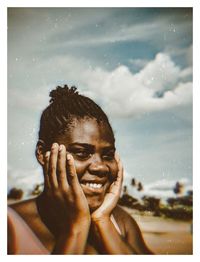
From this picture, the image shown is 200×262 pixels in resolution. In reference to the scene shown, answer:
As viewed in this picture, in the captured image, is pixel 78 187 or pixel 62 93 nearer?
pixel 78 187

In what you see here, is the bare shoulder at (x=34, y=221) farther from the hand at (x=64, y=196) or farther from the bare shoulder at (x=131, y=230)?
the bare shoulder at (x=131, y=230)

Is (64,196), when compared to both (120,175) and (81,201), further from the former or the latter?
(120,175)

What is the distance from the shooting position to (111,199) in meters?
2.68

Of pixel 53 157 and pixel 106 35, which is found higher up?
pixel 106 35

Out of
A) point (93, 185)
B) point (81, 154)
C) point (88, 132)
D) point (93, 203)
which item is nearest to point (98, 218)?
point (93, 203)

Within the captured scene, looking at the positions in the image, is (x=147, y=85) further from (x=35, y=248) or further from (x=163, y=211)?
(x=35, y=248)

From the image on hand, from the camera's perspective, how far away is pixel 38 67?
2.75m

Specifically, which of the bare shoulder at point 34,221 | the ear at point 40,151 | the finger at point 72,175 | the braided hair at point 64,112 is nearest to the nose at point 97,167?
Result: the finger at point 72,175

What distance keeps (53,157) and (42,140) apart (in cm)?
14

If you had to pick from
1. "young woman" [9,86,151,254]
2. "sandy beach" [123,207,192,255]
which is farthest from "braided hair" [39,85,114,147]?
"sandy beach" [123,207,192,255]

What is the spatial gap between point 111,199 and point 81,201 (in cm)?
21

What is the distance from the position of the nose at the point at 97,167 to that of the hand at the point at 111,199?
11 cm
